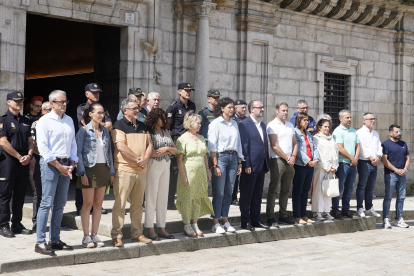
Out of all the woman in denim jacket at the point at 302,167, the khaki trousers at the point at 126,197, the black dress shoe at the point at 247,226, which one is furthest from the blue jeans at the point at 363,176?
the khaki trousers at the point at 126,197

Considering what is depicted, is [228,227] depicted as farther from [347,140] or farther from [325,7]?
[325,7]

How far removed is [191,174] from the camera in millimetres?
7359

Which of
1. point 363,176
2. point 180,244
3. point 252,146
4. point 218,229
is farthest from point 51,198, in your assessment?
point 363,176

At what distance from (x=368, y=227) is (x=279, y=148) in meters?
2.65

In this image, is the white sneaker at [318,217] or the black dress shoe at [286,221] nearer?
the black dress shoe at [286,221]

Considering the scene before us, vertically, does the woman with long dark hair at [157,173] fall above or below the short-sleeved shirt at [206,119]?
below

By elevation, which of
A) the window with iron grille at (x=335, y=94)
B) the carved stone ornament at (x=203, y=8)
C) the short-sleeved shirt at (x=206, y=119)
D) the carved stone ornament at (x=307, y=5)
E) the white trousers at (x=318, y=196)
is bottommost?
the white trousers at (x=318, y=196)

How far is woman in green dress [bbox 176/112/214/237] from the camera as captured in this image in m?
7.36

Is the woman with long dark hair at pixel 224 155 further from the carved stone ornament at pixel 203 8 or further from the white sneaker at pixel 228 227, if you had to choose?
the carved stone ornament at pixel 203 8

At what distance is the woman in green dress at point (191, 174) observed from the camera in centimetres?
736

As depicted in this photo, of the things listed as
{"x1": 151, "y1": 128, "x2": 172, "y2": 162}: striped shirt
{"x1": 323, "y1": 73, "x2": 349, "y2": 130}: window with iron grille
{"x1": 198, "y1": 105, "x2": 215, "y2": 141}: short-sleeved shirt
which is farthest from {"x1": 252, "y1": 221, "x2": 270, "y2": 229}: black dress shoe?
{"x1": 323, "y1": 73, "x2": 349, "y2": 130}: window with iron grille

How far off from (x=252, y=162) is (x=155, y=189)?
5.45ft

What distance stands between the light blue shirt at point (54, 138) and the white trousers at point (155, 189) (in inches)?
43.7

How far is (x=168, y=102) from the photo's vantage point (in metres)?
10.8
